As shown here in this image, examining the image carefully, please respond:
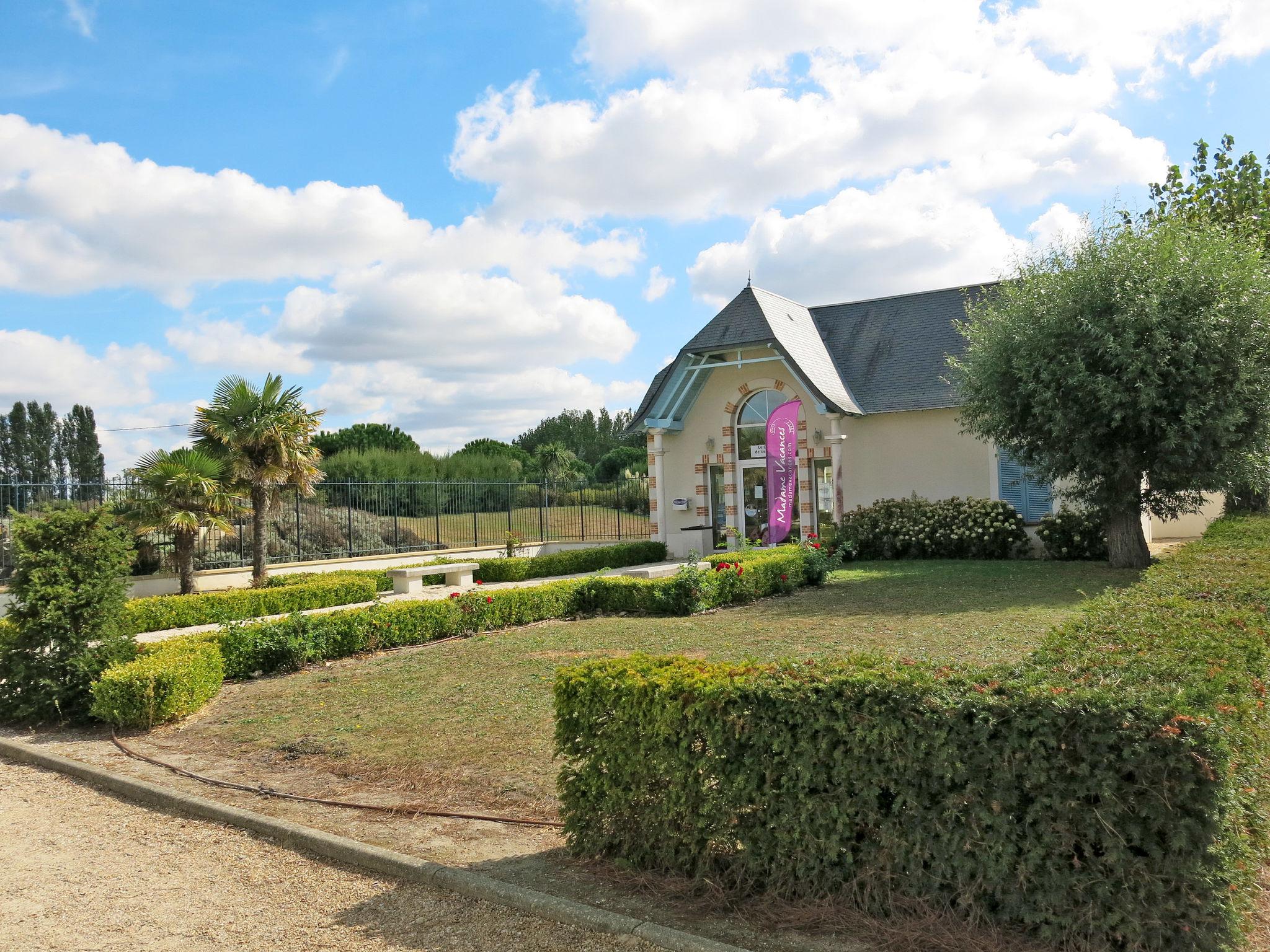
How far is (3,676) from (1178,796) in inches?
368

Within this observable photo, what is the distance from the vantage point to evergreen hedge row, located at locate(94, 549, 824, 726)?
7863 millimetres

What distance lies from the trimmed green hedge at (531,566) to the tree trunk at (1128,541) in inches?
398

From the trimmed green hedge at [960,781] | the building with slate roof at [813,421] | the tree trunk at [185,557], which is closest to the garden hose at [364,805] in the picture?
the trimmed green hedge at [960,781]

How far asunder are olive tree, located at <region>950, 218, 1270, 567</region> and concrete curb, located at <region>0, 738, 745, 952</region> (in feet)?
44.7

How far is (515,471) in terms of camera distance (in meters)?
42.1

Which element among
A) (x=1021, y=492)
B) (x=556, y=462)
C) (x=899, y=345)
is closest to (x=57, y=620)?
(x=1021, y=492)

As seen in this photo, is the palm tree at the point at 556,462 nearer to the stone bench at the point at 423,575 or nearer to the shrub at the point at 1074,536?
the stone bench at the point at 423,575

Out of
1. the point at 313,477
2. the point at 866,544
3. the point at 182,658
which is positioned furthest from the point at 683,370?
the point at 182,658

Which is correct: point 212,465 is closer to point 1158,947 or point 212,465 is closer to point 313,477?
point 313,477

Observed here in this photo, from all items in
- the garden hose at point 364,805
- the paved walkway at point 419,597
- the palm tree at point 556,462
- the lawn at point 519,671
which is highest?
the palm tree at point 556,462

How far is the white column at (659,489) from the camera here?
2358 centimetres

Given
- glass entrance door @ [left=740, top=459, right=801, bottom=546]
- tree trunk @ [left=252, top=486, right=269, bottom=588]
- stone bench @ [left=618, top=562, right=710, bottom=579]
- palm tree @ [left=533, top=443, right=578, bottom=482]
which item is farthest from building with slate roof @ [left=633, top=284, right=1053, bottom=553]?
palm tree @ [left=533, top=443, right=578, bottom=482]

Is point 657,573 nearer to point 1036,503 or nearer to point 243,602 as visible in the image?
point 243,602

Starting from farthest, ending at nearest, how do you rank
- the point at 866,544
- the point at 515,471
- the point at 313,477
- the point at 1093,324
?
the point at 515,471, the point at 866,544, the point at 313,477, the point at 1093,324
